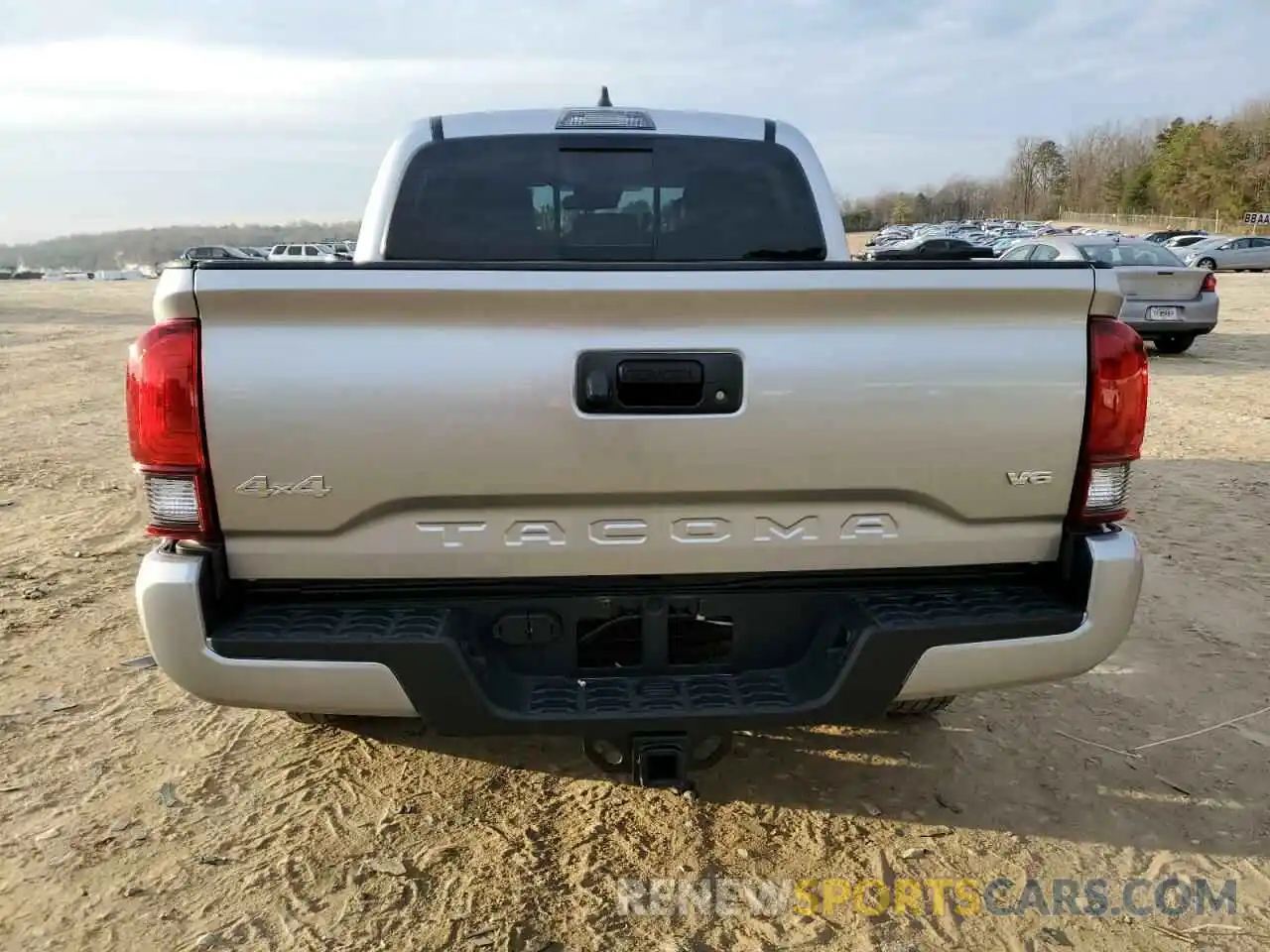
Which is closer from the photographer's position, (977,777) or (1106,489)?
(1106,489)

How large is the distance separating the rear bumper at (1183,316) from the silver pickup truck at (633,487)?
11827 mm

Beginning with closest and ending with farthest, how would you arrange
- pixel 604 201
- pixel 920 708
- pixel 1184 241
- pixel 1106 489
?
pixel 1106 489 → pixel 920 708 → pixel 604 201 → pixel 1184 241

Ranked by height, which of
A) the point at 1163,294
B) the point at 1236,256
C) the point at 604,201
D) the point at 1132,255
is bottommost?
the point at 1236,256

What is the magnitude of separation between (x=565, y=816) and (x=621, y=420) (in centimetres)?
145

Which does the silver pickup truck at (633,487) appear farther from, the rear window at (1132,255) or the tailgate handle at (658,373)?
the rear window at (1132,255)

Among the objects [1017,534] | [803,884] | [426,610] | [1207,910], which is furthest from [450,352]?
[1207,910]

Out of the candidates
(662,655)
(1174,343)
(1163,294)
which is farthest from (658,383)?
(1174,343)

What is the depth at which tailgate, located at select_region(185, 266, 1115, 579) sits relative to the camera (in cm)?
208

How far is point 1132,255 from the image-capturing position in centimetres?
1311

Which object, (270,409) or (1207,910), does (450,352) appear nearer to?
(270,409)

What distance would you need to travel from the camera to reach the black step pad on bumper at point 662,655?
217 centimetres

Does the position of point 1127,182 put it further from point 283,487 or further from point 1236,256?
point 283,487

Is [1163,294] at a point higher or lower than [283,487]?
lower

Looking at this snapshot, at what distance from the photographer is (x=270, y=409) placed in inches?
81.5
